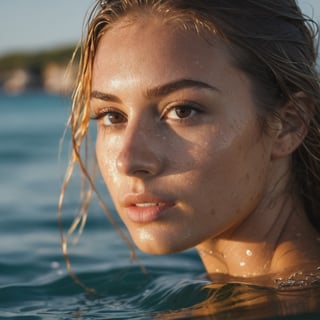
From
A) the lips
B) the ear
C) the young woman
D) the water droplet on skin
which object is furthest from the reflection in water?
the water droplet on skin

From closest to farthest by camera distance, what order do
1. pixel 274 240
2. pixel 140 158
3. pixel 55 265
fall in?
1. pixel 140 158
2. pixel 274 240
3. pixel 55 265

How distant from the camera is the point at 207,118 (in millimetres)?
3277

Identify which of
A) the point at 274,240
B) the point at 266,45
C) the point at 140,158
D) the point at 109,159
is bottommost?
the point at 274,240

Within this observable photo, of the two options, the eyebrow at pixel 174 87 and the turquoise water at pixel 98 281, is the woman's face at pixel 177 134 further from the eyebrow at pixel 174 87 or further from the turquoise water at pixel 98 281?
the turquoise water at pixel 98 281

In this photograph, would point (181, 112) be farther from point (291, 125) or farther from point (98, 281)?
point (98, 281)

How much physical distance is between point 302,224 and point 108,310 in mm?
981

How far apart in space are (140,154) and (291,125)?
71 cm

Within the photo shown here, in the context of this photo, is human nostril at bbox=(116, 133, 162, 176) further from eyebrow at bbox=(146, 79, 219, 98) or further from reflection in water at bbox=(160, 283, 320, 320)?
reflection in water at bbox=(160, 283, 320, 320)

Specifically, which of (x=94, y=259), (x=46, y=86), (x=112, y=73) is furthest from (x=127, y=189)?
(x=46, y=86)

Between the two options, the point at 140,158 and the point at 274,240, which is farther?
the point at 274,240

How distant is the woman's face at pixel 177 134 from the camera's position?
3229mm

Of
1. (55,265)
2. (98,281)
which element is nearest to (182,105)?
(98,281)

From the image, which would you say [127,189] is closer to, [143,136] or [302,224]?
[143,136]

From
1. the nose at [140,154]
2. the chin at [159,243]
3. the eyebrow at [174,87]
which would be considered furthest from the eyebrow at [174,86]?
the chin at [159,243]
